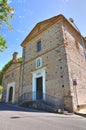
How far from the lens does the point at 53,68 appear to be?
12.0 m

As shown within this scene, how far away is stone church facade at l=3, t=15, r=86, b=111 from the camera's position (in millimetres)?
10492

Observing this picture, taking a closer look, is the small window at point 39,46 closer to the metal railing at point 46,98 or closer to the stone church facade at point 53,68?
the stone church facade at point 53,68

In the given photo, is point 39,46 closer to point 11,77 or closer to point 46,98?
point 11,77

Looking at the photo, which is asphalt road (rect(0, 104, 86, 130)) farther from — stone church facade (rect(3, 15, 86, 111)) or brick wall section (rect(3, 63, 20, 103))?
brick wall section (rect(3, 63, 20, 103))

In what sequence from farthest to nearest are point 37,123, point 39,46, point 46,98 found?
point 39,46 → point 46,98 → point 37,123

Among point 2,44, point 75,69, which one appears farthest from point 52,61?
point 2,44

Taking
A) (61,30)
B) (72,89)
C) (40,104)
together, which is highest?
(61,30)

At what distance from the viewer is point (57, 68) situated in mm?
11633

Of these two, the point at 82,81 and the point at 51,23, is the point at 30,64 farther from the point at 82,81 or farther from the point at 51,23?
the point at 82,81

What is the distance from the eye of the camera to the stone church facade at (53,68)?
10492 millimetres

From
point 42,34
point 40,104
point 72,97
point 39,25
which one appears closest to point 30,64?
point 42,34

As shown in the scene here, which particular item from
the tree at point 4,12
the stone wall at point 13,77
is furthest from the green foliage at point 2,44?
the stone wall at point 13,77

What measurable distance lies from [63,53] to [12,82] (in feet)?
30.9

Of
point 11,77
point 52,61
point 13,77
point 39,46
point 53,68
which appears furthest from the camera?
point 11,77
